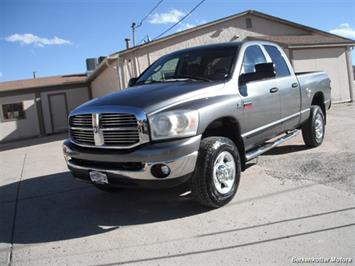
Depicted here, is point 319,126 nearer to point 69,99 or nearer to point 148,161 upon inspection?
point 148,161

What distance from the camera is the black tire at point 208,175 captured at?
4.60 metres

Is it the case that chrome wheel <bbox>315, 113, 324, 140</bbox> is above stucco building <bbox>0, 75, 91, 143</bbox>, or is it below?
below

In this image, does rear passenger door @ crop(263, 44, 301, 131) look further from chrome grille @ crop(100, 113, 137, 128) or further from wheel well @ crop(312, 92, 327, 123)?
chrome grille @ crop(100, 113, 137, 128)

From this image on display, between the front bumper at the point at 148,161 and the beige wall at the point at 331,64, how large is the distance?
13646mm

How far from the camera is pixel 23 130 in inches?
941

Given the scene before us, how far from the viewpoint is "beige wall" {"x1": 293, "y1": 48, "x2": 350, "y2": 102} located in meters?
17.0

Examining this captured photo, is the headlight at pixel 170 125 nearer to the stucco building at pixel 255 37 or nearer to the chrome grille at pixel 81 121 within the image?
the chrome grille at pixel 81 121

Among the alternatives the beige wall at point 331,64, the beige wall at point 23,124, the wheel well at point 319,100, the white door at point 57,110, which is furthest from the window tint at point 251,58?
the beige wall at point 23,124

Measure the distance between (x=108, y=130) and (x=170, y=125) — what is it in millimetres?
767

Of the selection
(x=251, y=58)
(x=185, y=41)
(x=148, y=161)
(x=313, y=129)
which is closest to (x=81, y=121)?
(x=148, y=161)

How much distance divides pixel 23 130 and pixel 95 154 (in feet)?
68.1

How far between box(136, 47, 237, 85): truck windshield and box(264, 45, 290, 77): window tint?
3.78ft

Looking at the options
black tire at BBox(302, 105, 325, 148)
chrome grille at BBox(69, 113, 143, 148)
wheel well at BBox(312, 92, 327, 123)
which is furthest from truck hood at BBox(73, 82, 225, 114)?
wheel well at BBox(312, 92, 327, 123)

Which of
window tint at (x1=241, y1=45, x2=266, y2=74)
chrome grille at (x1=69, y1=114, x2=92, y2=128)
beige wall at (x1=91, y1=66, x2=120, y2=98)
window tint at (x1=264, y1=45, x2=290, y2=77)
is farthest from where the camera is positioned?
beige wall at (x1=91, y1=66, x2=120, y2=98)
